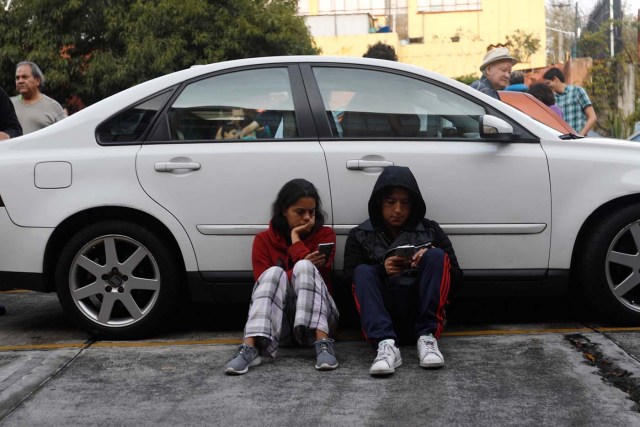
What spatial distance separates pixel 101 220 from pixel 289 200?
3.58 feet

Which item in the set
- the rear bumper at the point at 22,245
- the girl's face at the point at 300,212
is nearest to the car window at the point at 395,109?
the girl's face at the point at 300,212

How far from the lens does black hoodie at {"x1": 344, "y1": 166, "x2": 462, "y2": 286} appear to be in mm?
5148

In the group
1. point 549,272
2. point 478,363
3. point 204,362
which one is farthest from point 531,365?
point 204,362

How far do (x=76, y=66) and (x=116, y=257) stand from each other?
2177 centimetres

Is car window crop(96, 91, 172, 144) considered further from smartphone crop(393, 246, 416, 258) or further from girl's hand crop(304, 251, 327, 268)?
smartphone crop(393, 246, 416, 258)

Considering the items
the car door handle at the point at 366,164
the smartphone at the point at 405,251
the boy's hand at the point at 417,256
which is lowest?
the boy's hand at the point at 417,256

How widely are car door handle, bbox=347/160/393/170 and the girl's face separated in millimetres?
325

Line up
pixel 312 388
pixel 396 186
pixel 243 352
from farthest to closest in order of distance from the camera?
pixel 396 186, pixel 243 352, pixel 312 388

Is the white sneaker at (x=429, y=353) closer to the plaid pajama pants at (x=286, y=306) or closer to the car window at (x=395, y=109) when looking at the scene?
the plaid pajama pants at (x=286, y=306)

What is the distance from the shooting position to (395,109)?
5.52 meters

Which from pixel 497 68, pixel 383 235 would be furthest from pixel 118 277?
pixel 497 68

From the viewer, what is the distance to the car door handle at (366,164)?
537cm

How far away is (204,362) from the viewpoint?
16.3ft

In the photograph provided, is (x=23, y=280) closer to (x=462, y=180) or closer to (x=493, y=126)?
(x=462, y=180)
